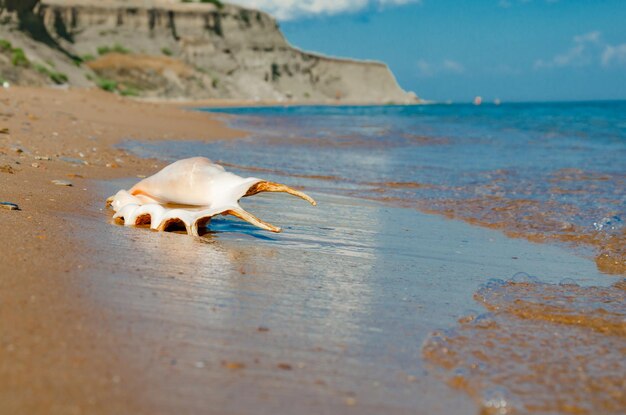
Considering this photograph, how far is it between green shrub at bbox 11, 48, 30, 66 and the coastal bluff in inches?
101

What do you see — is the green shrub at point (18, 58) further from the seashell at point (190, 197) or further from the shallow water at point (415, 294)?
the seashell at point (190, 197)

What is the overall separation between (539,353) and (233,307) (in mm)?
963

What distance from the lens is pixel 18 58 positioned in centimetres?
3300

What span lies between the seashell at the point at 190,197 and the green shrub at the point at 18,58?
3109 centimetres

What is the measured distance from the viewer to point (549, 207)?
19.4 feet

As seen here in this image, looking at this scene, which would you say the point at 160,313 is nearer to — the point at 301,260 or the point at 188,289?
the point at 188,289

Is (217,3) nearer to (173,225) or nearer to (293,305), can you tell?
(173,225)

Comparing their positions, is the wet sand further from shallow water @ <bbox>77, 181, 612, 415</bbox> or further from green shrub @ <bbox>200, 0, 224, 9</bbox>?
green shrub @ <bbox>200, 0, 224, 9</bbox>

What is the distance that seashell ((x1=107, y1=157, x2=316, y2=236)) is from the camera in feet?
12.2

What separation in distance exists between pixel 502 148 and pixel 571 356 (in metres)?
11.1

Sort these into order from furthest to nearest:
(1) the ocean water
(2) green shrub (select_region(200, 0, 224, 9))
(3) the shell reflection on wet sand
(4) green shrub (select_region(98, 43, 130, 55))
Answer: (2) green shrub (select_region(200, 0, 224, 9)) → (4) green shrub (select_region(98, 43, 130, 55)) → (1) the ocean water → (3) the shell reflection on wet sand

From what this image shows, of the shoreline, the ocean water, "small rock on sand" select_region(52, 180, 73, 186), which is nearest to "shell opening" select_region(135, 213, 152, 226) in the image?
the shoreline

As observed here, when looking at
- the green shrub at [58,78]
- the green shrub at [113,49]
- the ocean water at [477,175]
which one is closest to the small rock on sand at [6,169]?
the ocean water at [477,175]

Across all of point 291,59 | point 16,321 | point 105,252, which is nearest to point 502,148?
point 105,252
